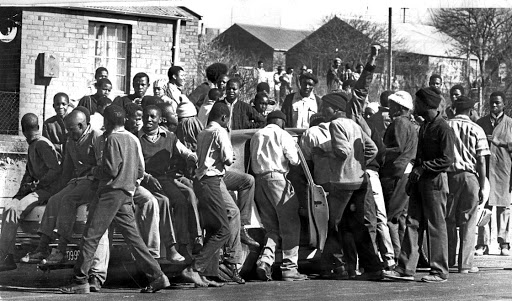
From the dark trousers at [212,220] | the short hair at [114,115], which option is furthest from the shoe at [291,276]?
the short hair at [114,115]

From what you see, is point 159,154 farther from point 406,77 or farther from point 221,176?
point 406,77

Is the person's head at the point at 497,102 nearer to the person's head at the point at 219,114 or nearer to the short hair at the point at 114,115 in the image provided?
the person's head at the point at 219,114

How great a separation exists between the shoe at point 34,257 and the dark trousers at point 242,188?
1.79m

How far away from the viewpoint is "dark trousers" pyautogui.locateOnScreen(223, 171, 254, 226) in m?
9.88

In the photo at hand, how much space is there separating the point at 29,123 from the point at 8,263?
4.26ft

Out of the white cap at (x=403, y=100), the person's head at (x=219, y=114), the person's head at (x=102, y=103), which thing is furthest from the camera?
the white cap at (x=403, y=100)

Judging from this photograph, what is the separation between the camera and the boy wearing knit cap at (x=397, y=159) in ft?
35.2

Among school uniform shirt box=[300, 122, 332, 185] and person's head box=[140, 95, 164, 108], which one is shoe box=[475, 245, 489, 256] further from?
person's head box=[140, 95, 164, 108]

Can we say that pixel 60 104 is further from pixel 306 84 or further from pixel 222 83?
pixel 306 84

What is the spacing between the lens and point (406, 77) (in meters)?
16.3

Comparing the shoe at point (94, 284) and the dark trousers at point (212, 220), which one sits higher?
the dark trousers at point (212, 220)

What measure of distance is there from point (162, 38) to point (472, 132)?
506 centimetres

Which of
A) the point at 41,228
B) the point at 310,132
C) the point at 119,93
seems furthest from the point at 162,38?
the point at 41,228

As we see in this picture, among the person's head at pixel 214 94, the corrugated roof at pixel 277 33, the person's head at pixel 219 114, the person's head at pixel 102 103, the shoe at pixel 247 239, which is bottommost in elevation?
the shoe at pixel 247 239
